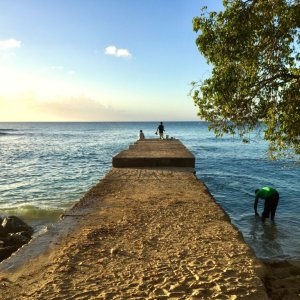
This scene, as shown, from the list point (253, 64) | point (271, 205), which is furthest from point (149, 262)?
point (271, 205)

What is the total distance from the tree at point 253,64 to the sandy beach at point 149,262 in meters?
2.45

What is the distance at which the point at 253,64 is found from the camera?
7.60m

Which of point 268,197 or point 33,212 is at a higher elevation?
point 268,197

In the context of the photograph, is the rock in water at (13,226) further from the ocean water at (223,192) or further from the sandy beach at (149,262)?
the sandy beach at (149,262)

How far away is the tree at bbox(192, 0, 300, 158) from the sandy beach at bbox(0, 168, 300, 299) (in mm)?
2453

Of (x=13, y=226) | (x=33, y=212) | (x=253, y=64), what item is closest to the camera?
(x=253, y=64)

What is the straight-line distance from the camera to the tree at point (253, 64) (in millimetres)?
7172

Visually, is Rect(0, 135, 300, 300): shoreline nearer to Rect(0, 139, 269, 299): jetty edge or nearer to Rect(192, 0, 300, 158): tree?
Rect(0, 139, 269, 299): jetty edge

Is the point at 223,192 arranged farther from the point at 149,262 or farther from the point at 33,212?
the point at 149,262

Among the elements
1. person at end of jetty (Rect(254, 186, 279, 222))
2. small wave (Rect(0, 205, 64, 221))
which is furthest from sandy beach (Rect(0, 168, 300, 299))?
small wave (Rect(0, 205, 64, 221))

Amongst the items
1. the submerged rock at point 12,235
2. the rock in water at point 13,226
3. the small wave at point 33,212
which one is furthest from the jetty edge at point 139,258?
the small wave at point 33,212

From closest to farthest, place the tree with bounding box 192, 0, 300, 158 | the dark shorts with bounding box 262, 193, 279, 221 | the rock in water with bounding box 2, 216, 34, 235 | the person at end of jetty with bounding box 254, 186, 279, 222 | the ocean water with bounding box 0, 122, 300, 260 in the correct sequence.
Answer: the tree with bounding box 192, 0, 300, 158 < the rock in water with bounding box 2, 216, 34, 235 < the ocean water with bounding box 0, 122, 300, 260 < the person at end of jetty with bounding box 254, 186, 279, 222 < the dark shorts with bounding box 262, 193, 279, 221

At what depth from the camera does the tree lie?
7.17 metres

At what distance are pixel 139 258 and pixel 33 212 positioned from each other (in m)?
9.26
